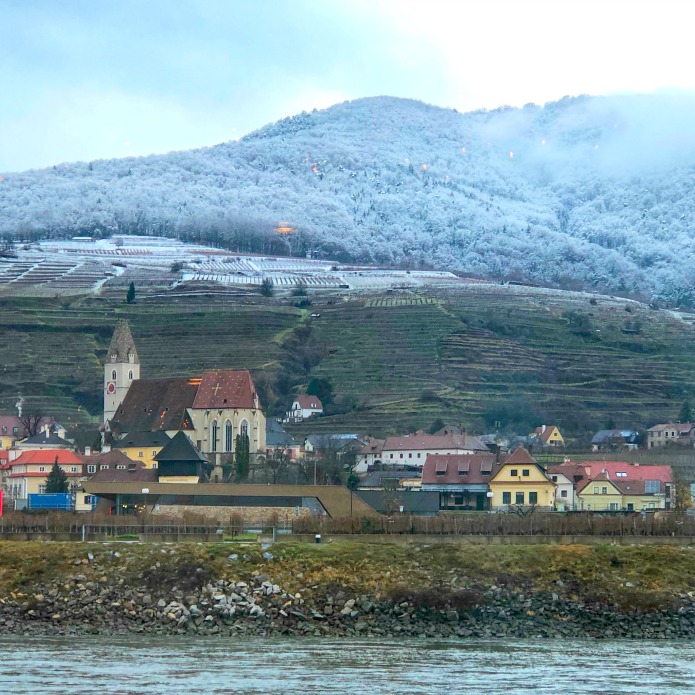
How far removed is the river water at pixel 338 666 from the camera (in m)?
43.0

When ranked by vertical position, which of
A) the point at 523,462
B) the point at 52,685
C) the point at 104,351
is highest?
the point at 104,351

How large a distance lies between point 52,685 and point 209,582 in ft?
41.5

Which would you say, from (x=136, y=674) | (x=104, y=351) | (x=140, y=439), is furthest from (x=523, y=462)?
(x=104, y=351)

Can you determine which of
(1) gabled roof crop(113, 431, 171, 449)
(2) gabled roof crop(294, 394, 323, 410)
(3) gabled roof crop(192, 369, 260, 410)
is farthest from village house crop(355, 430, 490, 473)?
(2) gabled roof crop(294, 394, 323, 410)

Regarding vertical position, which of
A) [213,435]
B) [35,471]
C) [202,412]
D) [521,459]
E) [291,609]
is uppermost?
[202,412]

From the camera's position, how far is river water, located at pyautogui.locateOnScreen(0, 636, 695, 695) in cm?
4300

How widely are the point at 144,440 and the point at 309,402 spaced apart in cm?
4615

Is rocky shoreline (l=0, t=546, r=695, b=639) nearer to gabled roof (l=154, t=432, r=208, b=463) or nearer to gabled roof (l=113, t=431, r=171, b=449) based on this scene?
gabled roof (l=154, t=432, r=208, b=463)

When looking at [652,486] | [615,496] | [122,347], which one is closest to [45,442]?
[122,347]

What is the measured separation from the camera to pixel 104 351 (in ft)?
609

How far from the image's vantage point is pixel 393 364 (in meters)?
179

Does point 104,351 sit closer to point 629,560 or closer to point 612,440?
point 612,440

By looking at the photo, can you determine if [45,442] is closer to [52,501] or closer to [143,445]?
[143,445]

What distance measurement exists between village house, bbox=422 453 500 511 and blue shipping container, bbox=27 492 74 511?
20717 mm
